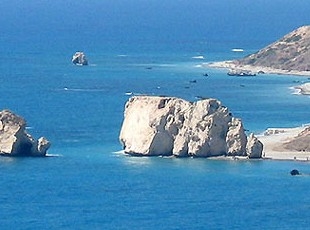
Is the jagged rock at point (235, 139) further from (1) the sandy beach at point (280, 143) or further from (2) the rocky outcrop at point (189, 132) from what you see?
(1) the sandy beach at point (280, 143)

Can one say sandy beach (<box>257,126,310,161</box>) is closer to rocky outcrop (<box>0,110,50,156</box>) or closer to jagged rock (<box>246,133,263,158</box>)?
jagged rock (<box>246,133,263,158</box>)

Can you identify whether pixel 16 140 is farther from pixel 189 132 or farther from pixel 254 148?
pixel 254 148

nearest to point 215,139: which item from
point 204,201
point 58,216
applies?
point 204,201

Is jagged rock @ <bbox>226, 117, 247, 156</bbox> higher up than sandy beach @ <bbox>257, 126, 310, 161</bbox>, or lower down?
higher up

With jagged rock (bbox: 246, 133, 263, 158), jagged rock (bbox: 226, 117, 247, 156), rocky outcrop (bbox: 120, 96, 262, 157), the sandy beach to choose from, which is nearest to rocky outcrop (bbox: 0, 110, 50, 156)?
rocky outcrop (bbox: 120, 96, 262, 157)

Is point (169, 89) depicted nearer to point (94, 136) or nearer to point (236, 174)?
point (94, 136)

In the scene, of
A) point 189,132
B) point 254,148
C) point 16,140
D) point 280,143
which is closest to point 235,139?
point 254,148
